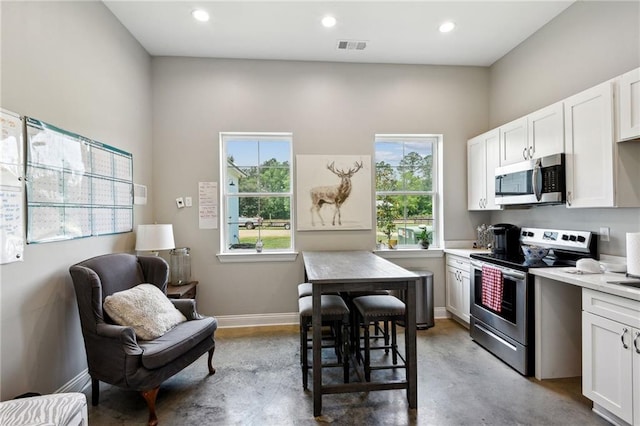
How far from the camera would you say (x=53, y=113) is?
7.06 ft

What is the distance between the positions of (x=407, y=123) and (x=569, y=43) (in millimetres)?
1683

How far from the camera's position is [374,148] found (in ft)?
12.8

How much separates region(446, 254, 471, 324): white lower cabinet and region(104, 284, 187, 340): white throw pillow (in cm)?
300

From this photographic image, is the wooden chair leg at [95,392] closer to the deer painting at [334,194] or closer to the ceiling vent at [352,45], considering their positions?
the deer painting at [334,194]

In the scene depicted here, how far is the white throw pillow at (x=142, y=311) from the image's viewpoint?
7.11 ft

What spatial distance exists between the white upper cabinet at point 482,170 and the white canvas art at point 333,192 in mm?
1311

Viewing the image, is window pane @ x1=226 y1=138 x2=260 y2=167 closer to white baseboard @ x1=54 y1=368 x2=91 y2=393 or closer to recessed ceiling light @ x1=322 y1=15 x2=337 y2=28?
recessed ceiling light @ x1=322 y1=15 x2=337 y2=28

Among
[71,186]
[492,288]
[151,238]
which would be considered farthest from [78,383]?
[492,288]

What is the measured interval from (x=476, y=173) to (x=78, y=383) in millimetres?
4464

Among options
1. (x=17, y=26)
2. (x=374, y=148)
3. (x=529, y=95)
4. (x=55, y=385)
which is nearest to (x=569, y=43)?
(x=529, y=95)

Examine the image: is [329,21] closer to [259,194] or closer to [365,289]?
[259,194]

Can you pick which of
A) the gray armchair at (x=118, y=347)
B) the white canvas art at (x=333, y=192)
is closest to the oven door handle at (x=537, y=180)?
the white canvas art at (x=333, y=192)

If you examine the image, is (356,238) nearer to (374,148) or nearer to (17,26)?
(374,148)

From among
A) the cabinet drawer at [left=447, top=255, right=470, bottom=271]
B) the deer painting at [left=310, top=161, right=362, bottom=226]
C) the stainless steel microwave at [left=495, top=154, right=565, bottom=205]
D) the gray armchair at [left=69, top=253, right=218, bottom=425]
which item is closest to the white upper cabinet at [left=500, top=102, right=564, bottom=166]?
the stainless steel microwave at [left=495, top=154, right=565, bottom=205]
